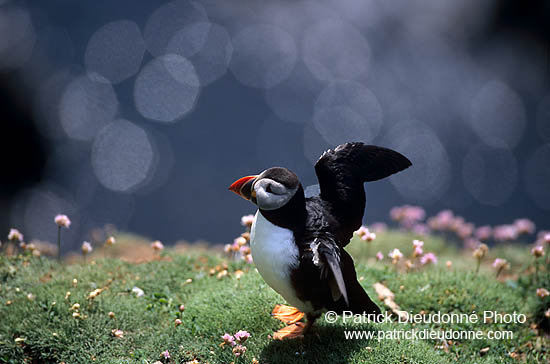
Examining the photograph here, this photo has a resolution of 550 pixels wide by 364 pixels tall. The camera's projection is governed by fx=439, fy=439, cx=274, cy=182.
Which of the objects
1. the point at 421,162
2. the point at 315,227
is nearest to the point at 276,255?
the point at 315,227

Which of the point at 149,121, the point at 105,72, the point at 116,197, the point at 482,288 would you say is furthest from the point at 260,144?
the point at 482,288

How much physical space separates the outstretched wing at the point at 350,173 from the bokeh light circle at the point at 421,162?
1229cm

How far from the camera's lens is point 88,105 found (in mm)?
15688

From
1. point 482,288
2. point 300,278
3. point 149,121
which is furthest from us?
point 149,121

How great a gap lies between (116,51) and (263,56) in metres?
5.64

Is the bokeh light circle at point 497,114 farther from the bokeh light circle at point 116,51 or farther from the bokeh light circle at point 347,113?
the bokeh light circle at point 116,51

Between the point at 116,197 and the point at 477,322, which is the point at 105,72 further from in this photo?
the point at 477,322

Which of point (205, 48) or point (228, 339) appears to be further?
point (205, 48)

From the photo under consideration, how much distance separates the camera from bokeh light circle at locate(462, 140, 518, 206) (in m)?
15.8

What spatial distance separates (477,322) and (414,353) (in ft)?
4.69

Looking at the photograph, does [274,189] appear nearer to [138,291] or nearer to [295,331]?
[295,331]

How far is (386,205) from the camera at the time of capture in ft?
50.4

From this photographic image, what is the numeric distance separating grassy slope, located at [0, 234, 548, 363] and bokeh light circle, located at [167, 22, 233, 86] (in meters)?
12.3

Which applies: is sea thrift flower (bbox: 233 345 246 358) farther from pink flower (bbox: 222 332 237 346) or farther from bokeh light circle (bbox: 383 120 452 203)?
bokeh light circle (bbox: 383 120 452 203)
